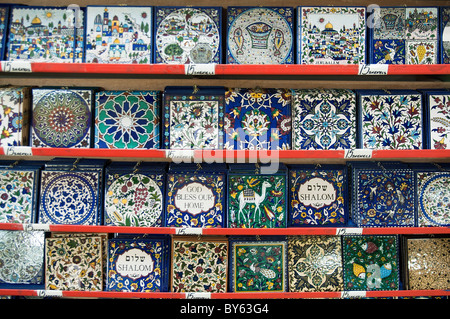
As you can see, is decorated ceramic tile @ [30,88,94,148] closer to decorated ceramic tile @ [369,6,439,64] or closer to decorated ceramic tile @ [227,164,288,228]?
decorated ceramic tile @ [227,164,288,228]

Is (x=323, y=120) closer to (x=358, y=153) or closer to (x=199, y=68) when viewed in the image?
(x=358, y=153)

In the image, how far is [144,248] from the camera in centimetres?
248

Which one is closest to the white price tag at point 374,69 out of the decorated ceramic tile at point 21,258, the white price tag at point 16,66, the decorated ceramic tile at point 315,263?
the decorated ceramic tile at point 315,263

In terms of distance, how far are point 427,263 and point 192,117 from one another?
169cm

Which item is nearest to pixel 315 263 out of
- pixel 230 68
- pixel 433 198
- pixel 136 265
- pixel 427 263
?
pixel 427 263

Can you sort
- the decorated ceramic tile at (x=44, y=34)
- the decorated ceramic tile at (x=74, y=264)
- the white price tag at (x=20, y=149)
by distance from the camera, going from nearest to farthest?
the white price tag at (x=20, y=149)
the decorated ceramic tile at (x=44, y=34)
the decorated ceramic tile at (x=74, y=264)

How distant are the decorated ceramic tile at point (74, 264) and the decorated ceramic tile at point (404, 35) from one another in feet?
6.70

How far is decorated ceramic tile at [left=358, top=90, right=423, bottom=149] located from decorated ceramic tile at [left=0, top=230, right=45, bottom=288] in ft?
6.91

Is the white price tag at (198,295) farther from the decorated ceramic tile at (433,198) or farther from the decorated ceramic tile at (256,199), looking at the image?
the decorated ceramic tile at (433,198)

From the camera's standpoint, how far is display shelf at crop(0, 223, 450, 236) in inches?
92.0

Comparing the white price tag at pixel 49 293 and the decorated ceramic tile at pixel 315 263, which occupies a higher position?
the decorated ceramic tile at pixel 315 263

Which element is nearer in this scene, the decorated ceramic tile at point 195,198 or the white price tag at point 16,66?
the white price tag at point 16,66

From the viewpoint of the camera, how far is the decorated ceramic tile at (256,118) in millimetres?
2396
